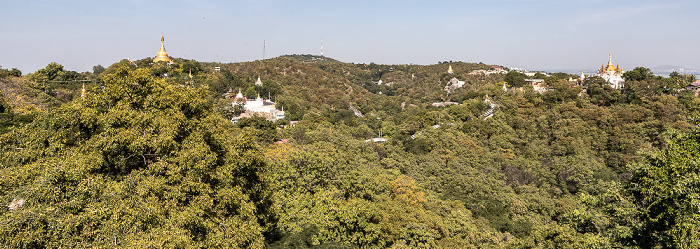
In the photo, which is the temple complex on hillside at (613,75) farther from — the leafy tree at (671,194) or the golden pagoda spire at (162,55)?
the golden pagoda spire at (162,55)

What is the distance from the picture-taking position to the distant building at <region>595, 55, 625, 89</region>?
49.2 m

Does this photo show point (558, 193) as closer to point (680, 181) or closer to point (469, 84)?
point (680, 181)

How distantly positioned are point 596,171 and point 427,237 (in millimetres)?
24251

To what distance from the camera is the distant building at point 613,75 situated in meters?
49.2

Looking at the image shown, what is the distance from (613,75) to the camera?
49875mm

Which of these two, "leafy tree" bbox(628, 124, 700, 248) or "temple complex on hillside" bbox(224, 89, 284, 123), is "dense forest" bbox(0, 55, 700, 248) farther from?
"temple complex on hillside" bbox(224, 89, 284, 123)

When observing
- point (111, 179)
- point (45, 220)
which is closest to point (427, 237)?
Answer: point (111, 179)

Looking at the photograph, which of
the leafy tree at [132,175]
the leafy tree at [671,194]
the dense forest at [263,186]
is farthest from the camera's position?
the leafy tree at [671,194]

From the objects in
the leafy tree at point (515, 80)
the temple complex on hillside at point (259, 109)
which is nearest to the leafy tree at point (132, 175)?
the temple complex on hillside at point (259, 109)

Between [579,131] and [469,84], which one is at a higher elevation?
[469,84]

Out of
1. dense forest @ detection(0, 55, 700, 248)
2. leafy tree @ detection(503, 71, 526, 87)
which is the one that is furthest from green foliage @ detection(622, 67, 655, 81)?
dense forest @ detection(0, 55, 700, 248)

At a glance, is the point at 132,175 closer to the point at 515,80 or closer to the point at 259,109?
the point at 259,109

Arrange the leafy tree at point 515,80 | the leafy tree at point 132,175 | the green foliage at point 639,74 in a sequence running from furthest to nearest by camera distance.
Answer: the leafy tree at point 515,80, the green foliage at point 639,74, the leafy tree at point 132,175

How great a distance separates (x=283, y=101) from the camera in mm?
48750
